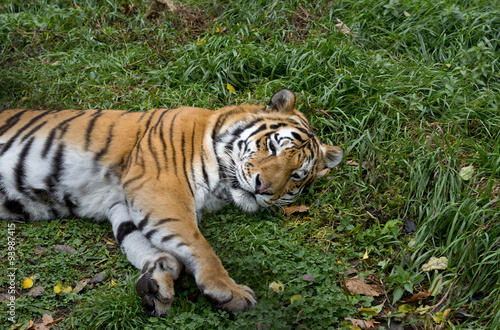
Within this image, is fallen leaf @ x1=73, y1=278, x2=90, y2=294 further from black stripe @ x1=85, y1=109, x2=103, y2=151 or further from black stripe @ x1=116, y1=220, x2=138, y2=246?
black stripe @ x1=85, y1=109, x2=103, y2=151

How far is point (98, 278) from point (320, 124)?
2.41 m

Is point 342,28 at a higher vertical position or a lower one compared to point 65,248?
higher

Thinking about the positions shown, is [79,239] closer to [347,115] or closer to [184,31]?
[347,115]

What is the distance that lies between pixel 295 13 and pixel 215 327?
4066 mm

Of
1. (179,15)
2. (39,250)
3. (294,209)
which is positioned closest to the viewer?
(39,250)

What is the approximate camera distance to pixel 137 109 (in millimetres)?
4926

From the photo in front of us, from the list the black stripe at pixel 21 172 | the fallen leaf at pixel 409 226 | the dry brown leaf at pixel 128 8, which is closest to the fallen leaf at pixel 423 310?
the fallen leaf at pixel 409 226

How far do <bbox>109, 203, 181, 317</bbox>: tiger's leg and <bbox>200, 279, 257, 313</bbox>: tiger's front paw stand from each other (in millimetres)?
237

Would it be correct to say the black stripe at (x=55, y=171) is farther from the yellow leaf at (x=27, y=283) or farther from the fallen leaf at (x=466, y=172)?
the fallen leaf at (x=466, y=172)

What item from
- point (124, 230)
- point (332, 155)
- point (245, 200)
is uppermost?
point (332, 155)

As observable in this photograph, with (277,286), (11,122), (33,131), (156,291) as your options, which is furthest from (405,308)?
(11,122)

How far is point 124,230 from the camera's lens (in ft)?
11.9

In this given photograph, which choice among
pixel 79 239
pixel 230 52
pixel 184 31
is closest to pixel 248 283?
pixel 79 239

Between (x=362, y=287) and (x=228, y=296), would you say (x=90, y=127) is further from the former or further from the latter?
(x=362, y=287)
